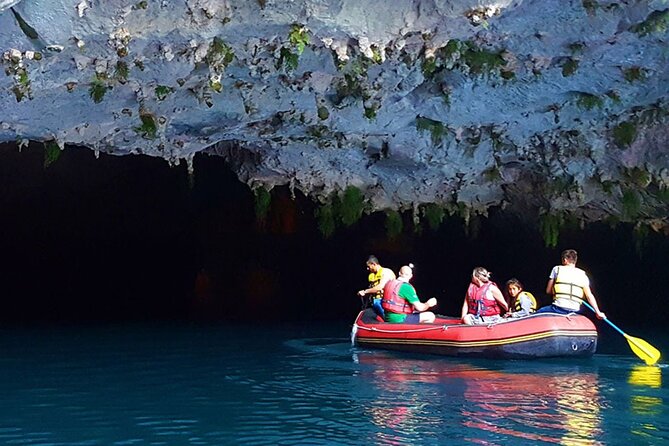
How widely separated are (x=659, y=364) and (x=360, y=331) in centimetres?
447

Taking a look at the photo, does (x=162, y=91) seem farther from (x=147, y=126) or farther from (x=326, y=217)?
(x=326, y=217)

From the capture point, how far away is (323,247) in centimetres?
2352

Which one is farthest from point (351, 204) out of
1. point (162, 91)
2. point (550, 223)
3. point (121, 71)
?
point (121, 71)

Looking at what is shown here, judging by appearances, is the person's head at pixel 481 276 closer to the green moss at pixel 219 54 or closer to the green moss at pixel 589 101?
the green moss at pixel 589 101

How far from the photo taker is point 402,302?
13.3 meters

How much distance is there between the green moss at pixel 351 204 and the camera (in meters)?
15.6

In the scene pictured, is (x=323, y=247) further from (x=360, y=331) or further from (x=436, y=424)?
(x=436, y=424)

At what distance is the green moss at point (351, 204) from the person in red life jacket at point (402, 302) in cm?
276

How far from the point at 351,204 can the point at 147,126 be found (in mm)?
5381

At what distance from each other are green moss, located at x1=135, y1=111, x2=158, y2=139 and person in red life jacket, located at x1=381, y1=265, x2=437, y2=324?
172 inches

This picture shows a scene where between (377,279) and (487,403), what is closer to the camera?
(487,403)

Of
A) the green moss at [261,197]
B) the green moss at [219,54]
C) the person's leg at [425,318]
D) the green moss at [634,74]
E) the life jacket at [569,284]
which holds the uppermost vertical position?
the green moss at [634,74]

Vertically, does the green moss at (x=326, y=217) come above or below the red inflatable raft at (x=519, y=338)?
above

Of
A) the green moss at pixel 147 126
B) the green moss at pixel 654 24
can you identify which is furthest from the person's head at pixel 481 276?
the green moss at pixel 147 126
